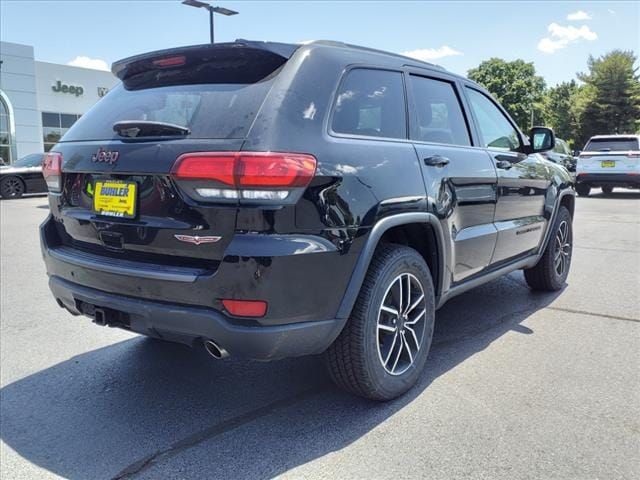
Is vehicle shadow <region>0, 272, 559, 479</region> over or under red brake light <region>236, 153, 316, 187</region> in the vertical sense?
under

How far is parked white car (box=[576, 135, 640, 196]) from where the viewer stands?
1586cm

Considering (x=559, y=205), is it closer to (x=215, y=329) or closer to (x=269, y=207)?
(x=269, y=207)

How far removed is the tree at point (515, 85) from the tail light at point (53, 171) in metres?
58.4

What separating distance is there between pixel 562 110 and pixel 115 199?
203 feet

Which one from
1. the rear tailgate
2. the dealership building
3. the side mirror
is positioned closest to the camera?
the rear tailgate

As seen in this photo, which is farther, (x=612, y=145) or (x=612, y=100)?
(x=612, y=100)

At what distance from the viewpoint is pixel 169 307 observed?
7.98 feet

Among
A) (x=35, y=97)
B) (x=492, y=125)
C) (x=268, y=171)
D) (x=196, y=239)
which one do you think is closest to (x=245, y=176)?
(x=268, y=171)

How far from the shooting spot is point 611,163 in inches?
637

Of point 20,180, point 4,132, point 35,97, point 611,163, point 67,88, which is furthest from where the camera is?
point 67,88

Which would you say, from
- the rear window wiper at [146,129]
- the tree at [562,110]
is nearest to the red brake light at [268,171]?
the rear window wiper at [146,129]

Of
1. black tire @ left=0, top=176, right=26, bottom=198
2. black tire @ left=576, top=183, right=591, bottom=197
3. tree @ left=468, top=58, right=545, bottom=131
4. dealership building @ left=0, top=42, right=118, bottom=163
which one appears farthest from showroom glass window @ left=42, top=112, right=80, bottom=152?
tree @ left=468, top=58, right=545, bottom=131

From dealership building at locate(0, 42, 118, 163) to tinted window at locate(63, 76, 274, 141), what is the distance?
28.4 meters

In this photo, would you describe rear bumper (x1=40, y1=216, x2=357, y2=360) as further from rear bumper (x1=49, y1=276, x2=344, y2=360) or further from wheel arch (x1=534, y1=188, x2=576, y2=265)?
wheel arch (x1=534, y1=188, x2=576, y2=265)
